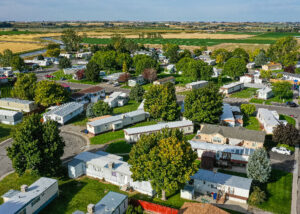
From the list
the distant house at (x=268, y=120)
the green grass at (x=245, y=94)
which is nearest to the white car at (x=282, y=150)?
the distant house at (x=268, y=120)

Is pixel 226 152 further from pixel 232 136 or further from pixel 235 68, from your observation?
pixel 235 68

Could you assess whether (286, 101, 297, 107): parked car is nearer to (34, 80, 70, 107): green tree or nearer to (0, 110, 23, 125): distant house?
A: (34, 80, 70, 107): green tree

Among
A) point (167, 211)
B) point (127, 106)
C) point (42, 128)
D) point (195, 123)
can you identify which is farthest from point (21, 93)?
point (167, 211)

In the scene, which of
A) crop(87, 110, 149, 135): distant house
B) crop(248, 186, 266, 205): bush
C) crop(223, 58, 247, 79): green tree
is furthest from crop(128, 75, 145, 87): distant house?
crop(248, 186, 266, 205): bush

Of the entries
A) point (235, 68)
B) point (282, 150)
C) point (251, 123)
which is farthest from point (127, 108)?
point (235, 68)

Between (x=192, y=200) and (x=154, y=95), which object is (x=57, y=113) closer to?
(x=154, y=95)
